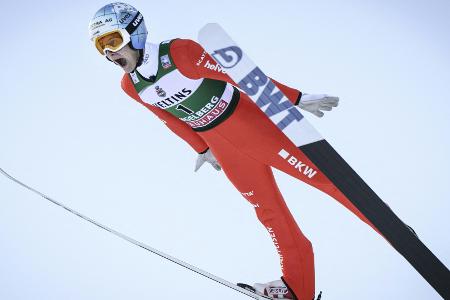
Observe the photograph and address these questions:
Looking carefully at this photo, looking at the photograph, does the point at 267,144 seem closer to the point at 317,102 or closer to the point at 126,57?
the point at 317,102

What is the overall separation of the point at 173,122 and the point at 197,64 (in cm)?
47

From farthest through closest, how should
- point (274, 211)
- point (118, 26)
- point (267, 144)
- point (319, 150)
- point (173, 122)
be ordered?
point (173, 122) < point (274, 211) < point (267, 144) < point (118, 26) < point (319, 150)

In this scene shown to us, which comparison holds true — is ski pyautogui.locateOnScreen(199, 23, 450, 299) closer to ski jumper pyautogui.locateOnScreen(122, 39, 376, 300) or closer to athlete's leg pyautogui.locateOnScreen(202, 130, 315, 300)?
ski jumper pyautogui.locateOnScreen(122, 39, 376, 300)

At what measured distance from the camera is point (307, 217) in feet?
11.5

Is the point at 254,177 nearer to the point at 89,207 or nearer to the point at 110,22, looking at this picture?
the point at 110,22

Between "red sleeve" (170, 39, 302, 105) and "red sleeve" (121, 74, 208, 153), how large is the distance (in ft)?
1.18

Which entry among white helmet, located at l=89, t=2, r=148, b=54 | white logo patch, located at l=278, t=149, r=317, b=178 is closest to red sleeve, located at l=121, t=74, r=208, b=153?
white helmet, located at l=89, t=2, r=148, b=54

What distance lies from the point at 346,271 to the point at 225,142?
4.04 ft

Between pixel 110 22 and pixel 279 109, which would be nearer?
pixel 279 109

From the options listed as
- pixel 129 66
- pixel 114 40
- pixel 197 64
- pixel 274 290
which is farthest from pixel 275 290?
pixel 114 40

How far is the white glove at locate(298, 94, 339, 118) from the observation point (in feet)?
7.04

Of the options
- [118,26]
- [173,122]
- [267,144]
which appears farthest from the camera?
[173,122]

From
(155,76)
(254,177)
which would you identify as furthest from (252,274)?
(155,76)

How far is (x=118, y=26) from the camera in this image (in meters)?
2.12
